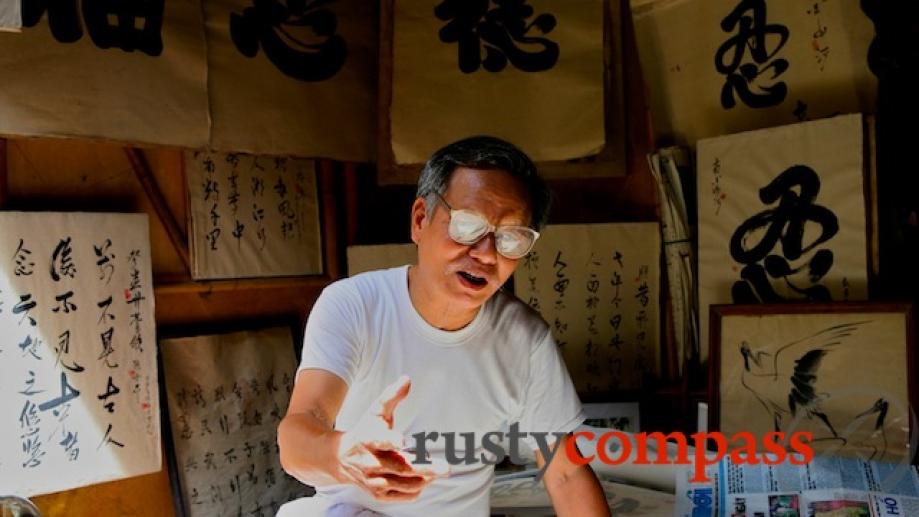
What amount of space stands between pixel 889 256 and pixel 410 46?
75.6 inches

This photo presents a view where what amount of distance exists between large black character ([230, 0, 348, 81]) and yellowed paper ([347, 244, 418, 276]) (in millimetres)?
703

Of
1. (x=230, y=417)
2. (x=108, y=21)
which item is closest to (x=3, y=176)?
(x=108, y=21)

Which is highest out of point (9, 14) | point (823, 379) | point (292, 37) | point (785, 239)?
point (292, 37)

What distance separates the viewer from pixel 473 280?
1.94 metres

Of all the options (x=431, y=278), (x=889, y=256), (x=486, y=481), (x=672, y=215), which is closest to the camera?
Answer: (x=431, y=278)

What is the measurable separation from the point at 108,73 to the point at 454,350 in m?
1.47

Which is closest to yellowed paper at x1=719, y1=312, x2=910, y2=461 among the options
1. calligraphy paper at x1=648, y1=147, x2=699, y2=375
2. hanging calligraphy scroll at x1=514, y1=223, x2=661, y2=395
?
calligraphy paper at x1=648, y1=147, x2=699, y2=375

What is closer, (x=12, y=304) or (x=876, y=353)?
(x=12, y=304)

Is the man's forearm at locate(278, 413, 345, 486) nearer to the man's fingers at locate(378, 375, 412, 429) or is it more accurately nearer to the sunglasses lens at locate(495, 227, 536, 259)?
the man's fingers at locate(378, 375, 412, 429)

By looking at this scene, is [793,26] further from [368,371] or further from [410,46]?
[368,371]

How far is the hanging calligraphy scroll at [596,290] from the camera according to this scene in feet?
11.3

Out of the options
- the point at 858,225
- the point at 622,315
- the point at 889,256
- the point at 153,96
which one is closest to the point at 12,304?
the point at 153,96

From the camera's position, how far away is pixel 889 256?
299 cm

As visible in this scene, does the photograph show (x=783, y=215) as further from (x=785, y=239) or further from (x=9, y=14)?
(x=9, y=14)
